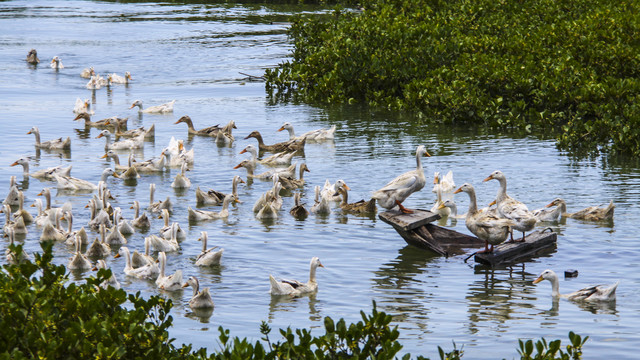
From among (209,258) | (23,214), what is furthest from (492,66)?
(23,214)

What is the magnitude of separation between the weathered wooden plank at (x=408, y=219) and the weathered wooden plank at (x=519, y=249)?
3.93 feet

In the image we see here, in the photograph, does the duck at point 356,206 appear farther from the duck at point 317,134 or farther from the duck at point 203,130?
the duck at point 203,130

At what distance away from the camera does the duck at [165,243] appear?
49.0ft

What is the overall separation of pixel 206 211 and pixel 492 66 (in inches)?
528

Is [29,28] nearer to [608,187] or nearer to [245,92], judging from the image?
[245,92]

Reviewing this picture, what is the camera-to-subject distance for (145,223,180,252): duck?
588 inches

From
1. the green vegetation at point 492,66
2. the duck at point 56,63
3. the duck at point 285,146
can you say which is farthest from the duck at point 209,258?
the duck at point 56,63

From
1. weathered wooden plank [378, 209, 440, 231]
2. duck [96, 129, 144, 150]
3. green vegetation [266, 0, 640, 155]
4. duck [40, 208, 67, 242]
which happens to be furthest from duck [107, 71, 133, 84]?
weathered wooden plank [378, 209, 440, 231]

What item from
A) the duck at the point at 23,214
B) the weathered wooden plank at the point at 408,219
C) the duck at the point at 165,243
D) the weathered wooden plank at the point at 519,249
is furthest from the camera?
the duck at the point at 23,214

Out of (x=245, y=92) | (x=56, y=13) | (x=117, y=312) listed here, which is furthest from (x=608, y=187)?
(x=56, y=13)

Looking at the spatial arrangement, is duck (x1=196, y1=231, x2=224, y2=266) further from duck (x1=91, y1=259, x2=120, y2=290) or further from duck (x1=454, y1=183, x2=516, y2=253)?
duck (x1=454, y1=183, x2=516, y2=253)

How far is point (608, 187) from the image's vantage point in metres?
19.3

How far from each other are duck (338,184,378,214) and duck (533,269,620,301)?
17.7 feet

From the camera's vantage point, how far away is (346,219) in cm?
1769
